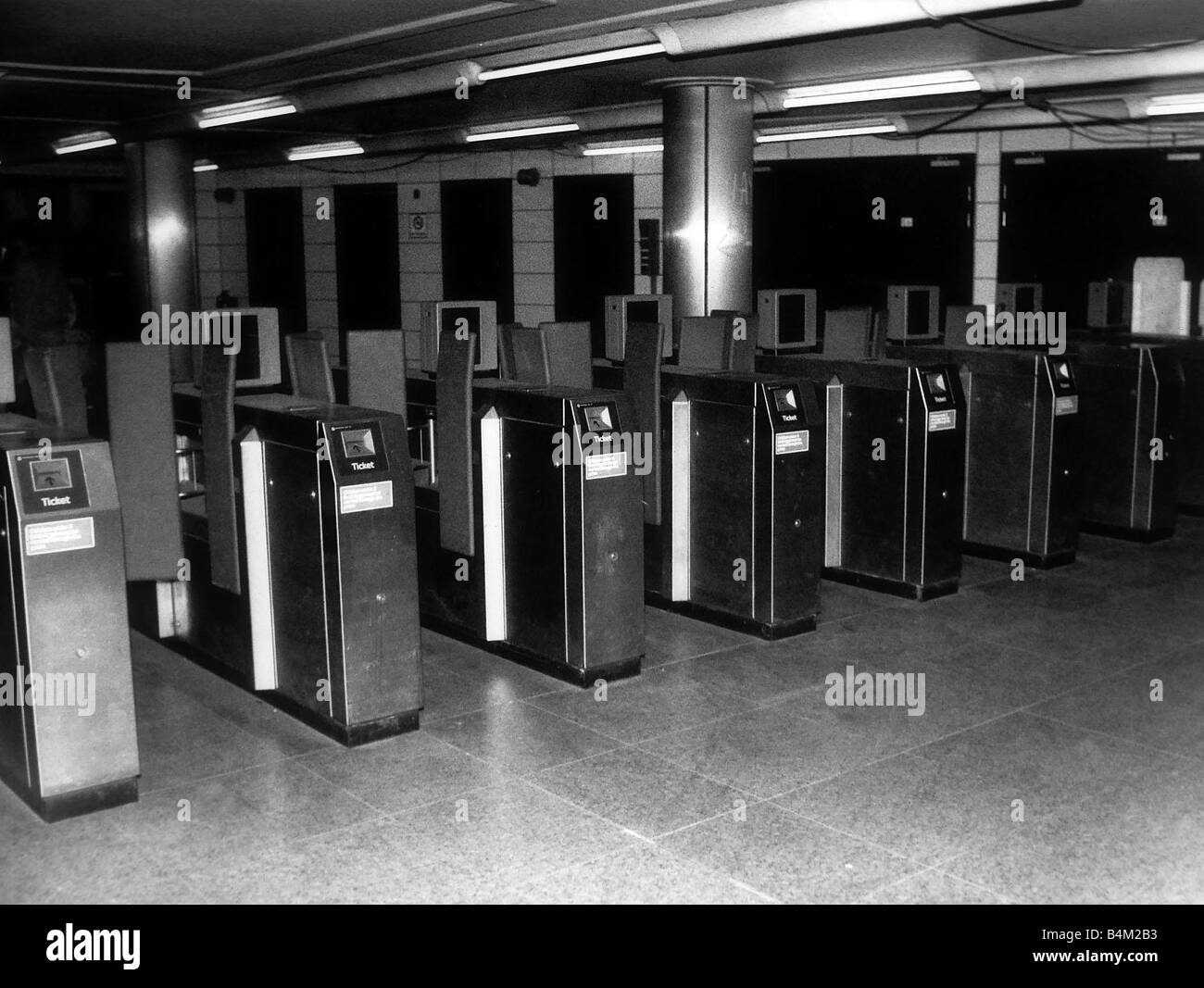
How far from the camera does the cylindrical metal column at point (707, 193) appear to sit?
664 centimetres

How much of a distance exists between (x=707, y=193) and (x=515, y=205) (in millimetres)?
4941

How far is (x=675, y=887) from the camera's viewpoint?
3070 mm

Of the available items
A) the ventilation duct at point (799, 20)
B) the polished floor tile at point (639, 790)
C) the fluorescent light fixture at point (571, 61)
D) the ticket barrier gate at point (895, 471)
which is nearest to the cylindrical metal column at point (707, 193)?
the ticket barrier gate at point (895, 471)

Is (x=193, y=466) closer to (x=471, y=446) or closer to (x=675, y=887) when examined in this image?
(x=471, y=446)

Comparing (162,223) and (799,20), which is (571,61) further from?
(162,223)

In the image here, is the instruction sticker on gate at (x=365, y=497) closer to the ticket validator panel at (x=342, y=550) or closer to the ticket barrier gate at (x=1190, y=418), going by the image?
the ticket validator panel at (x=342, y=550)

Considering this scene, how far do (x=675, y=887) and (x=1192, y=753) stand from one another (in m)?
1.92

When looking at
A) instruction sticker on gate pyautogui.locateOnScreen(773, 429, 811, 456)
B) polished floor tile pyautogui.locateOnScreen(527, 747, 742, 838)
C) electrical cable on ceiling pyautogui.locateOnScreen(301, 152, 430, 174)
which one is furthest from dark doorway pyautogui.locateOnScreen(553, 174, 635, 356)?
polished floor tile pyautogui.locateOnScreen(527, 747, 742, 838)

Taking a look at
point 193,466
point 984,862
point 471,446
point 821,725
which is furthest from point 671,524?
point 984,862

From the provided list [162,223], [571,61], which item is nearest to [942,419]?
[571,61]

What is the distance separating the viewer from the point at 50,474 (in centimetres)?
339

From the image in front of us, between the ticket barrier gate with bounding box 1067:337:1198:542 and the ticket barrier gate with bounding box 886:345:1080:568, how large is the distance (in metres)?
0.72

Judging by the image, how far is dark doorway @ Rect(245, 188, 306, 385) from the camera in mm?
13430

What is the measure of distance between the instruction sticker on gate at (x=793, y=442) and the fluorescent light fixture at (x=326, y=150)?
654 cm
